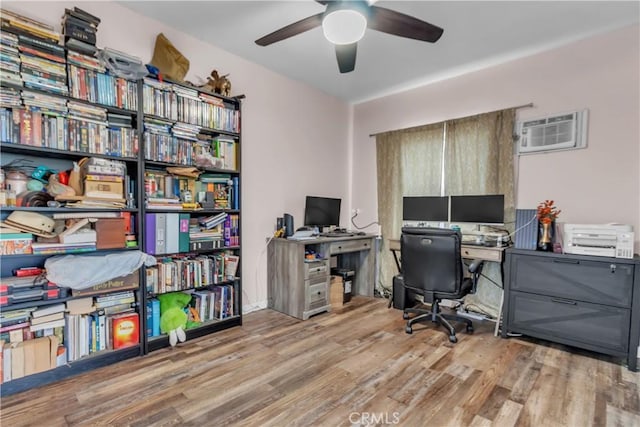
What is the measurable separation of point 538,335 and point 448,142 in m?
2.09

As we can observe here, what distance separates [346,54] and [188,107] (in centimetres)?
136

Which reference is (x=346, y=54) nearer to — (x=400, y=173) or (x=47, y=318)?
(x=400, y=173)

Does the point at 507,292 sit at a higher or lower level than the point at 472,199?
lower

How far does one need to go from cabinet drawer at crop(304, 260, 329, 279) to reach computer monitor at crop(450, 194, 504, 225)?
1.49 m

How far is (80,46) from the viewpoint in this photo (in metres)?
1.95

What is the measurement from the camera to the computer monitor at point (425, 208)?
337 cm

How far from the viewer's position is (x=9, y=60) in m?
1.73

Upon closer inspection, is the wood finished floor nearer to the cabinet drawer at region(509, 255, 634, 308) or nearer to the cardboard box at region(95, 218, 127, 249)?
the cabinet drawer at region(509, 255, 634, 308)

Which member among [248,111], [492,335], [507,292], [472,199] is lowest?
[492,335]

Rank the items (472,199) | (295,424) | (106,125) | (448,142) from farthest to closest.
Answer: (448,142), (472,199), (106,125), (295,424)


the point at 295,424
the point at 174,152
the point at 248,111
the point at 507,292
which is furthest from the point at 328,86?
the point at 295,424

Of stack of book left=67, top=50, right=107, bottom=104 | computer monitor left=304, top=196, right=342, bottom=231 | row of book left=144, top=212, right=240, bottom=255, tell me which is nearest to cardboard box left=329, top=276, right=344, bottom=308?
computer monitor left=304, top=196, right=342, bottom=231

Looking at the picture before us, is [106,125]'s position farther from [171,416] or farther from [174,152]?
[171,416]

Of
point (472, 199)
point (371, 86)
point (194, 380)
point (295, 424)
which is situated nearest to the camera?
point (295, 424)
